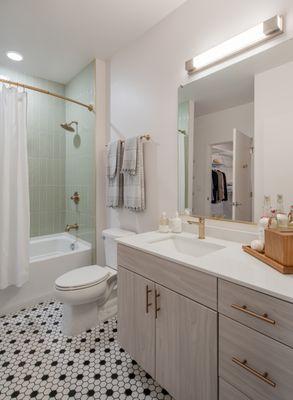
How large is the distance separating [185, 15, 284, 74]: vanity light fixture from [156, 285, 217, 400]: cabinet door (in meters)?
1.42

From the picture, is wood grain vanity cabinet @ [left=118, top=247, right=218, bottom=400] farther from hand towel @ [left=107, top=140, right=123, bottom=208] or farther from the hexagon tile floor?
hand towel @ [left=107, top=140, right=123, bottom=208]

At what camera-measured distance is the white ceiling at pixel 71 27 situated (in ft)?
5.33

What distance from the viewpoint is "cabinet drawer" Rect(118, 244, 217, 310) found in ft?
2.85

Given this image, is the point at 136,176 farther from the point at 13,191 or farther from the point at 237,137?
the point at 13,191

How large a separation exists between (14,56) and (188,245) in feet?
8.67

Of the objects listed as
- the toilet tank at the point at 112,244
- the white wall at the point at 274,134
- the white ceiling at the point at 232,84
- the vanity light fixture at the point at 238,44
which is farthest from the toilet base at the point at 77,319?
the vanity light fixture at the point at 238,44

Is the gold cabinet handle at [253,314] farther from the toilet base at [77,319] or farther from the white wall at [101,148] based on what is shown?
the white wall at [101,148]

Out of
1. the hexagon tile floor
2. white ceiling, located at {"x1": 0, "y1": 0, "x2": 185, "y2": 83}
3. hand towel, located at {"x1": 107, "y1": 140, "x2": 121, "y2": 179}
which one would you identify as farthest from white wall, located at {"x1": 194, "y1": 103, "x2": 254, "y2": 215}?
the hexagon tile floor

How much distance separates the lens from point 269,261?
89cm

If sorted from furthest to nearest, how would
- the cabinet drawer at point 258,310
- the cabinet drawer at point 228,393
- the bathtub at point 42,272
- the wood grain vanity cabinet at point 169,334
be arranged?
the bathtub at point 42,272
the wood grain vanity cabinet at point 169,334
the cabinet drawer at point 228,393
the cabinet drawer at point 258,310

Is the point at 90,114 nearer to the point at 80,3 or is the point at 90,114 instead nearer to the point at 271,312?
the point at 80,3

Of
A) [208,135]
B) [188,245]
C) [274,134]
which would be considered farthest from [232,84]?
[188,245]

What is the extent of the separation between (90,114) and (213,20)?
1.55 meters

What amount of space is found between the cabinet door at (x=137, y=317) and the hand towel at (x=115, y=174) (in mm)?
851
